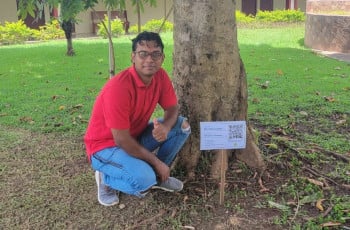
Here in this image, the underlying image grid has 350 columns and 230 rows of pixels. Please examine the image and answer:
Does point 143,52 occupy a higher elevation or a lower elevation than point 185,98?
higher

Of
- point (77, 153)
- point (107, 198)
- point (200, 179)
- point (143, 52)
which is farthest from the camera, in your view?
point (77, 153)

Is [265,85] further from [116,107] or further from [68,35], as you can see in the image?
[68,35]

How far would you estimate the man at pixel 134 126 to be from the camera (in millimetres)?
2842

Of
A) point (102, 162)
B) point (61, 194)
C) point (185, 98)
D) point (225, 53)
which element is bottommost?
point (61, 194)

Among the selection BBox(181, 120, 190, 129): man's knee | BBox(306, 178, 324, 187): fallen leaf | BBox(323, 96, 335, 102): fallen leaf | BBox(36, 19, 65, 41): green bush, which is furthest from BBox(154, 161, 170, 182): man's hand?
BBox(36, 19, 65, 41): green bush

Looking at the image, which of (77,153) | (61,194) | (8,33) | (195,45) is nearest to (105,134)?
(61,194)

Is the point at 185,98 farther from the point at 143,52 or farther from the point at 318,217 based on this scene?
the point at 318,217

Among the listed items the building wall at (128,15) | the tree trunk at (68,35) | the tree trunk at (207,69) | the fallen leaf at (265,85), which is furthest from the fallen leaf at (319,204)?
the building wall at (128,15)

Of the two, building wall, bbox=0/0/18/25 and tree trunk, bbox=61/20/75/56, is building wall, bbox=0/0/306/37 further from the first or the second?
tree trunk, bbox=61/20/75/56

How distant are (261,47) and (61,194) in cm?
863

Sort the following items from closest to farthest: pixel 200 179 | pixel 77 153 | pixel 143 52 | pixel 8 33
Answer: pixel 143 52
pixel 200 179
pixel 77 153
pixel 8 33

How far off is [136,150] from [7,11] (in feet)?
55.8

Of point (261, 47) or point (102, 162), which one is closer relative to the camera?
point (102, 162)

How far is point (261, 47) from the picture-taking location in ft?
36.6
